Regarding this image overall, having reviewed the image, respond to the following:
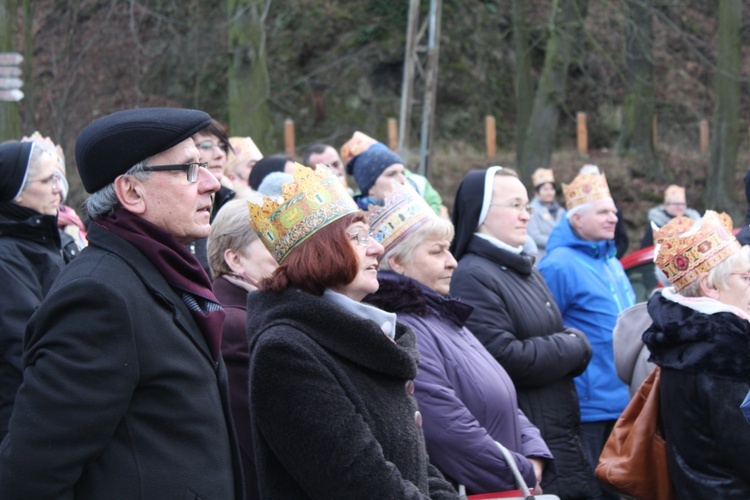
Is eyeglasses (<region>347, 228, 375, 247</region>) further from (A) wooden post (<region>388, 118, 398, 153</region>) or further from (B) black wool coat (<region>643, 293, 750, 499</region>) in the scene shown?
(A) wooden post (<region>388, 118, 398, 153</region>)

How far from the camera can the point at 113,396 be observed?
256 cm

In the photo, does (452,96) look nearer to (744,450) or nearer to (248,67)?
(248,67)

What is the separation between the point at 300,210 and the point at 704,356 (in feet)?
6.14

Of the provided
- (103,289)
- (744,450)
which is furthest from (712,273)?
(103,289)

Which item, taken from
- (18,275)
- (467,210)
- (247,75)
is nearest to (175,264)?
(18,275)

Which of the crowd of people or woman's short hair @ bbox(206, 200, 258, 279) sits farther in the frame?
woman's short hair @ bbox(206, 200, 258, 279)

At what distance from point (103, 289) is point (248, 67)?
12.7 meters

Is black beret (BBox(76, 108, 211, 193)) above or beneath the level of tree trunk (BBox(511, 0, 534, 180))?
above

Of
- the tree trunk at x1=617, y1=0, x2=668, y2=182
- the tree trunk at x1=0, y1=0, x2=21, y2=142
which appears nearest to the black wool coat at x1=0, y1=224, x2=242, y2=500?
the tree trunk at x1=0, y1=0, x2=21, y2=142

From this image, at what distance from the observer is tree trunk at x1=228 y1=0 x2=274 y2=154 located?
14.8 metres

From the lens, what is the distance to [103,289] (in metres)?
2.62

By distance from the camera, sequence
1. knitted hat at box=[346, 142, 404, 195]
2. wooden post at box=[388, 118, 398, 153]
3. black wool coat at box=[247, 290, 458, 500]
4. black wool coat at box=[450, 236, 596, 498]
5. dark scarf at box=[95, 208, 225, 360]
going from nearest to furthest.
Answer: dark scarf at box=[95, 208, 225, 360] → black wool coat at box=[247, 290, 458, 500] → black wool coat at box=[450, 236, 596, 498] → knitted hat at box=[346, 142, 404, 195] → wooden post at box=[388, 118, 398, 153]

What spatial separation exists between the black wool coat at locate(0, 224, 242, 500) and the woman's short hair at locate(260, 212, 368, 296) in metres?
0.62

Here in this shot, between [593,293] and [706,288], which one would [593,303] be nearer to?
[593,293]
